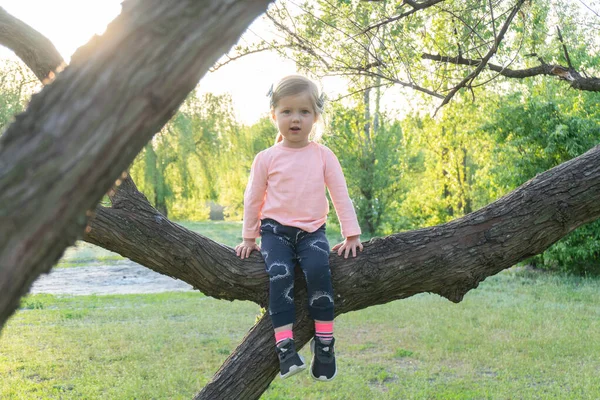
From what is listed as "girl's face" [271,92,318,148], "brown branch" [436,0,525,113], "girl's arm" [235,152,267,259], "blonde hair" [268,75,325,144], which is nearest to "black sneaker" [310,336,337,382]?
"girl's arm" [235,152,267,259]

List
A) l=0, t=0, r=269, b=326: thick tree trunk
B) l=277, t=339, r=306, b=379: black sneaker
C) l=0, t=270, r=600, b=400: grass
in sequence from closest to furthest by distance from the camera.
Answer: l=0, t=0, r=269, b=326: thick tree trunk < l=277, t=339, r=306, b=379: black sneaker < l=0, t=270, r=600, b=400: grass

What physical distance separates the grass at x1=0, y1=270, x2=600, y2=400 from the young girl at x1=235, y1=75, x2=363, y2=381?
9.42 feet

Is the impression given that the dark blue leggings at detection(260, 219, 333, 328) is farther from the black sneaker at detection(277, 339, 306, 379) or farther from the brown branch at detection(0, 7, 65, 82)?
the brown branch at detection(0, 7, 65, 82)

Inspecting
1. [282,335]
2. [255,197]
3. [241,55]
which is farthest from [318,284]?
[241,55]

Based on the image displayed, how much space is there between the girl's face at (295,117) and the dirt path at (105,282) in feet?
29.3

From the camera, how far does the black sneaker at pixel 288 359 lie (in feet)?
8.80

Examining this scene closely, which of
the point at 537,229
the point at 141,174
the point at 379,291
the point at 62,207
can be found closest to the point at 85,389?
the point at 379,291

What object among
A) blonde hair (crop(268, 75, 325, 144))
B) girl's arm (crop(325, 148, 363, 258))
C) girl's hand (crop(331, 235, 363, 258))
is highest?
blonde hair (crop(268, 75, 325, 144))

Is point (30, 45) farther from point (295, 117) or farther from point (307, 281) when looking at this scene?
point (307, 281)

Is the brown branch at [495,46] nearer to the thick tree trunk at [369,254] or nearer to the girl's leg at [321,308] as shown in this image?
the thick tree trunk at [369,254]

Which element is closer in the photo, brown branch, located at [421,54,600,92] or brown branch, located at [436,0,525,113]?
brown branch, located at [436,0,525,113]

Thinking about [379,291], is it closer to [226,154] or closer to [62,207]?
[62,207]

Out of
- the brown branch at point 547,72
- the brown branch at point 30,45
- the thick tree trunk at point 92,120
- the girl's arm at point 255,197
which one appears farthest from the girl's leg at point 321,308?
the brown branch at point 547,72

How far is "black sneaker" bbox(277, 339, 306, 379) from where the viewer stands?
2682mm
